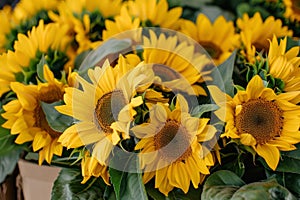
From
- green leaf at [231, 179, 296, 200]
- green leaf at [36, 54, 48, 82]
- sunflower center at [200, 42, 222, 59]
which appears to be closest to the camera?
green leaf at [231, 179, 296, 200]

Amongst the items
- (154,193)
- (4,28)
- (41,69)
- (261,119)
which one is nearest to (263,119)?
(261,119)

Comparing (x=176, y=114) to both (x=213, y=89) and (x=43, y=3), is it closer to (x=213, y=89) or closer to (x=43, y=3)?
(x=213, y=89)

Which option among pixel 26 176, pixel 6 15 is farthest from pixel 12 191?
pixel 6 15

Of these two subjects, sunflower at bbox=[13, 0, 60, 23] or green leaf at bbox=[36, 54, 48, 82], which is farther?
sunflower at bbox=[13, 0, 60, 23]

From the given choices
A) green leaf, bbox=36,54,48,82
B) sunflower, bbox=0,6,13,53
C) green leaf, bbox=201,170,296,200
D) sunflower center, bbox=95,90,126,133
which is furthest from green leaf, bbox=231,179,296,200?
sunflower, bbox=0,6,13,53

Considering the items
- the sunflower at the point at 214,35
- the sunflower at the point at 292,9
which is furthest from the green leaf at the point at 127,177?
the sunflower at the point at 292,9

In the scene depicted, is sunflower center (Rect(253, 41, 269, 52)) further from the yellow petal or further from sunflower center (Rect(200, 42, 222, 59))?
Answer: the yellow petal

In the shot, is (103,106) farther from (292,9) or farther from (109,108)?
(292,9)
